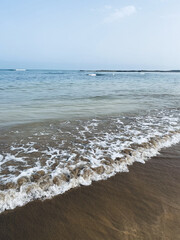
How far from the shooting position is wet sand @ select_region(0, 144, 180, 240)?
2.52m

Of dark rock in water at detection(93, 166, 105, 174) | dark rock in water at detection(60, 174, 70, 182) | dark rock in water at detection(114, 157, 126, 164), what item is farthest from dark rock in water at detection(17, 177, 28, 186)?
dark rock in water at detection(114, 157, 126, 164)

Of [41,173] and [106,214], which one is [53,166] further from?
[106,214]

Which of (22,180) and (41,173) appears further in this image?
(41,173)

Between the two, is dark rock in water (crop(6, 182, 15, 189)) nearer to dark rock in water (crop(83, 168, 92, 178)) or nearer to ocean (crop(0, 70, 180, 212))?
ocean (crop(0, 70, 180, 212))

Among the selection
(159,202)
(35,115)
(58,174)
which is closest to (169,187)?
(159,202)

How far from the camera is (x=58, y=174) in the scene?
12.6 ft

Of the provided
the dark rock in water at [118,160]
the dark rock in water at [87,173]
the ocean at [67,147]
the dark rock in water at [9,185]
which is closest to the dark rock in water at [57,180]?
the ocean at [67,147]

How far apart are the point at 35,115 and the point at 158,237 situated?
7.47 metres

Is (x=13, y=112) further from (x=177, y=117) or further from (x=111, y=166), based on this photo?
(x=177, y=117)

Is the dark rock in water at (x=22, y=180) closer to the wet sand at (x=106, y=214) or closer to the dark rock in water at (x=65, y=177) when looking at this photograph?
the wet sand at (x=106, y=214)

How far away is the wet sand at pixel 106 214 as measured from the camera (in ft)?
8.25

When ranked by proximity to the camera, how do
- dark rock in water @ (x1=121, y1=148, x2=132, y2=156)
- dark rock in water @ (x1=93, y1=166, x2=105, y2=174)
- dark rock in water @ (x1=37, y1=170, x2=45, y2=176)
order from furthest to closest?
1. dark rock in water @ (x1=121, y1=148, x2=132, y2=156)
2. dark rock in water @ (x1=93, y1=166, x2=105, y2=174)
3. dark rock in water @ (x1=37, y1=170, x2=45, y2=176)

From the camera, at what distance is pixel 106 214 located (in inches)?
112

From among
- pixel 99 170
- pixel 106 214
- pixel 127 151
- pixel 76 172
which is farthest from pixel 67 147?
pixel 106 214
